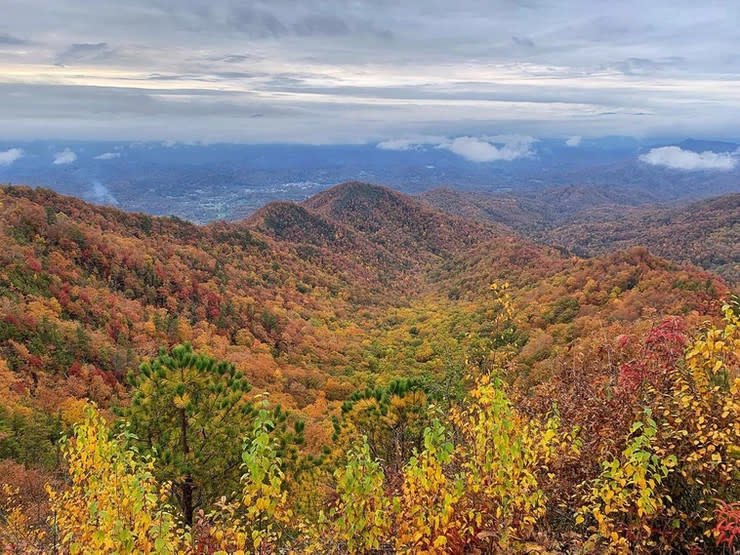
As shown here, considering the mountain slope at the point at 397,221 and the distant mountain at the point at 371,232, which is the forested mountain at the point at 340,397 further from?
the mountain slope at the point at 397,221

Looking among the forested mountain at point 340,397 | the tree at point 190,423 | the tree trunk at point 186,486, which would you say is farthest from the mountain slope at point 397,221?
the tree trunk at point 186,486

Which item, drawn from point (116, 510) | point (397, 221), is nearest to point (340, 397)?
point (116, 510)

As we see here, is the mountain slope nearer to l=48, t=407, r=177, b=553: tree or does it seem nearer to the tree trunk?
the tree trunk

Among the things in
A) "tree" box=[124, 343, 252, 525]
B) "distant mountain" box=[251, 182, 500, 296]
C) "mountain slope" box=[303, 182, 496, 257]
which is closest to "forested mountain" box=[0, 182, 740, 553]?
"tree" box=[124, 343, 252, 525]

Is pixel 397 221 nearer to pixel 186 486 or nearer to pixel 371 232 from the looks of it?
pixel 371 232

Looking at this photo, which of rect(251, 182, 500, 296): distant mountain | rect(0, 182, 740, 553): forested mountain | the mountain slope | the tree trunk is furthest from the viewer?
the mountain slope
